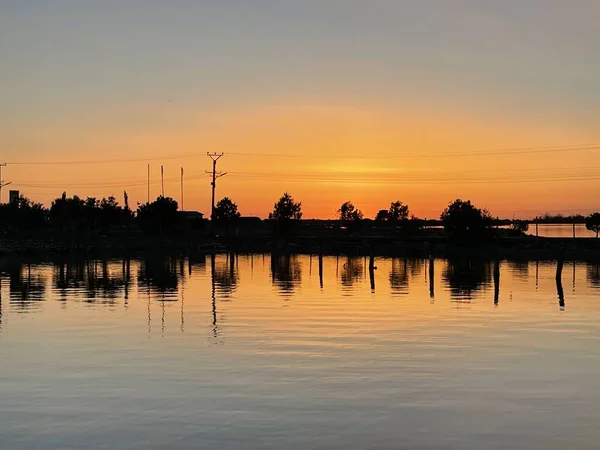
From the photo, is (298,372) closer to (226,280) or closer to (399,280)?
(226,280)

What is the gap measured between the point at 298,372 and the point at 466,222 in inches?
4437

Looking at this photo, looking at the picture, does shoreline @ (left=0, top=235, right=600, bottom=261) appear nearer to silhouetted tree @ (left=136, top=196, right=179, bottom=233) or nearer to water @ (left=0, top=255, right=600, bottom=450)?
silhouetted tree @ (left=136, top=196, right=179, bottom=233)

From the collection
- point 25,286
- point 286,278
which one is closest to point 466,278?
point 286,278

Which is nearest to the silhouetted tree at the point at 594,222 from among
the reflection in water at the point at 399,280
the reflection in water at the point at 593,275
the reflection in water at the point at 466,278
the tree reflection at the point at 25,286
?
the reflection in water at the point at 593,275

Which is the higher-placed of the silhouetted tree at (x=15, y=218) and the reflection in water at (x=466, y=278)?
the silhouetted tree at (x=15, y=218)

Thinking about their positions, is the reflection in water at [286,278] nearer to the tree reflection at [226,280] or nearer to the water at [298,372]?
the tree reflection at [226,280]

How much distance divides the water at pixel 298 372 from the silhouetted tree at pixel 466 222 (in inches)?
3221

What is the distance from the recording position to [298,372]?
81.3 feet

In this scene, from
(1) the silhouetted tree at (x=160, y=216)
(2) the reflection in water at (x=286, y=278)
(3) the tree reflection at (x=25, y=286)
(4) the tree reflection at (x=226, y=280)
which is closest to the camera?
(3) the tree reflection at (x=25, y=286)

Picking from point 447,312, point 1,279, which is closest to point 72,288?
point 1,279

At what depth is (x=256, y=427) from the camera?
59.6 ft

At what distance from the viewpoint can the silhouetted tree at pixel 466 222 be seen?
133 meters

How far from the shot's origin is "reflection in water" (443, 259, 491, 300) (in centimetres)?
5678

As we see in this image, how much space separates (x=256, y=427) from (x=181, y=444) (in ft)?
6.74
